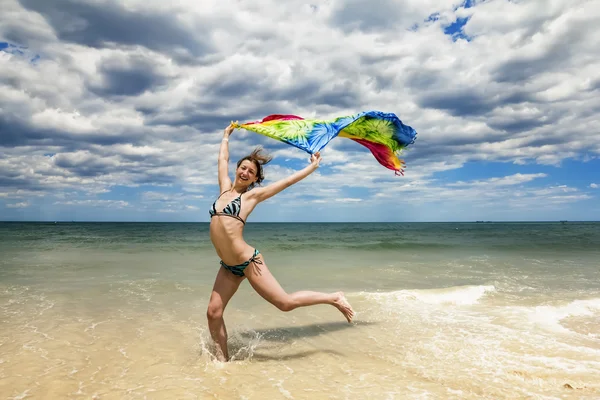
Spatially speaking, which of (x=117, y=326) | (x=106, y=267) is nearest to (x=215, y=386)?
(x=117, y=326)

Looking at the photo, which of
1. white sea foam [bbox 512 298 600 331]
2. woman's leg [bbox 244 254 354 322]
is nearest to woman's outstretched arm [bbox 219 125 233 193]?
woman's leg [bbox 244 254 354 322]

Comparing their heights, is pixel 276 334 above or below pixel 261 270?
below

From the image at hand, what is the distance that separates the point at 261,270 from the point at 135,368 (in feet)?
5.75

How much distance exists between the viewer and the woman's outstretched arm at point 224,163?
4.81m

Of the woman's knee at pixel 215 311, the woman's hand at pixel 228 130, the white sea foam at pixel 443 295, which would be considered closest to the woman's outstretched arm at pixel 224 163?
the woman's hand at pixel 228 130

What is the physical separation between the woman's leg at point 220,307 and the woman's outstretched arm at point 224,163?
1053mm

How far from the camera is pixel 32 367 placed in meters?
4.18

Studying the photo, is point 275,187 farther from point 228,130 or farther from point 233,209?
point 228,130

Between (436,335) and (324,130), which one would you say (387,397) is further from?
(324,130)

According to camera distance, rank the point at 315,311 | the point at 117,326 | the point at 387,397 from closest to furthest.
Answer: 1. the point at 387,397
2. the point at 117,326
3. the point at 315,311

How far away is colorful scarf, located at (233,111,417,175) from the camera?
562cm

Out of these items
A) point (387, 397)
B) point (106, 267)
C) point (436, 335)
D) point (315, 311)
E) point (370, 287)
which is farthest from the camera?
point (106, 267)

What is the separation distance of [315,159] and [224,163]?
1207 millimetres

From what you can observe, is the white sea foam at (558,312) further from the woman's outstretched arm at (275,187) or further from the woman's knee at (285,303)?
the woman's outstretched arm at (275,187)
